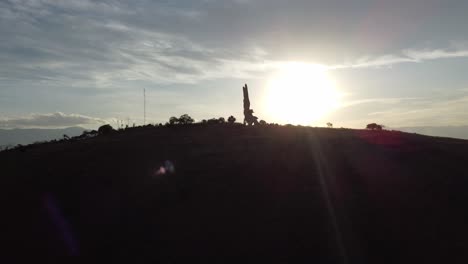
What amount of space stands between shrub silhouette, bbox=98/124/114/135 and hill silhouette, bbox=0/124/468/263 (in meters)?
10.9

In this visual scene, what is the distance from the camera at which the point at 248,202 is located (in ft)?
62.9

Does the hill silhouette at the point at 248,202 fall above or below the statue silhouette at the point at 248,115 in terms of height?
below

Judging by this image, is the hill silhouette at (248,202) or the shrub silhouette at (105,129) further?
the shrub silhouette at (105,129)

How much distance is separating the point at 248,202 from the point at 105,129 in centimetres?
2415

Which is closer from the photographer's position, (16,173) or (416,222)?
(416,222)

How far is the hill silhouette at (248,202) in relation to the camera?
1633 centimetres

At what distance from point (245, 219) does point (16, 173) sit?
45.0 ft

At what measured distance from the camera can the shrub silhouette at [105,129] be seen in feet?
129

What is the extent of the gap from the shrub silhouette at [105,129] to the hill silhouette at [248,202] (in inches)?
431

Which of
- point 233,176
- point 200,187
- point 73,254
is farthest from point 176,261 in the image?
point 233,176

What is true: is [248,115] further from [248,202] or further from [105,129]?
[248,202]

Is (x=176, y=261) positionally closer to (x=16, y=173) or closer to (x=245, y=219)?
(x=245, y=219)

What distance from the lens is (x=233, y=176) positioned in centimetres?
2189

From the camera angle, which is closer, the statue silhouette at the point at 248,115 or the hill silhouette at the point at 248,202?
the hill silhouette at the point at 248,202
